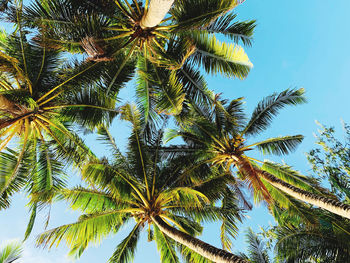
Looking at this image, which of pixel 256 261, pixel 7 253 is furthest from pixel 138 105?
pixel 256 261

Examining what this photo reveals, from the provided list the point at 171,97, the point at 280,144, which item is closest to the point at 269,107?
the point at 280,144

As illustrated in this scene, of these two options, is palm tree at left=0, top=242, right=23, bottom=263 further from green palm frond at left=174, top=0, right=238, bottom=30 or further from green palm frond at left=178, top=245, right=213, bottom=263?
green palm frond at left=174, top=0, right=238, bottom=30

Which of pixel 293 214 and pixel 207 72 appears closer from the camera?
pixel 293 214

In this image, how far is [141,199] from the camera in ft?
25.4

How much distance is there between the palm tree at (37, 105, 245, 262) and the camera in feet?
21.9

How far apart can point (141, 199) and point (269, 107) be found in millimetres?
5279

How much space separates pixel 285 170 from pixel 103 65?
680 cm

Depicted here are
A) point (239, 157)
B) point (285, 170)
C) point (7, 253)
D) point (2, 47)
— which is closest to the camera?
point (7, 253)

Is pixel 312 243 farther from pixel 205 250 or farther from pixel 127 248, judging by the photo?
pixel 127 248

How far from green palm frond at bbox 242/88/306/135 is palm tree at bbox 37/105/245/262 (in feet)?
8.08

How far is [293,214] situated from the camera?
8070 millimetres

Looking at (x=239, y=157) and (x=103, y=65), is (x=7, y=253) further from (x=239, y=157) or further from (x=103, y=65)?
(x=239, y=157)

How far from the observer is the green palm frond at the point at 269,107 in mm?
9227

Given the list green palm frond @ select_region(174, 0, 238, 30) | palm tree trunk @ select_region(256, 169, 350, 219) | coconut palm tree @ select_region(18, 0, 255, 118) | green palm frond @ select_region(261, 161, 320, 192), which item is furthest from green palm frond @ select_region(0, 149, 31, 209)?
green palm frond @ select_region(261, 161, 320, 192)
